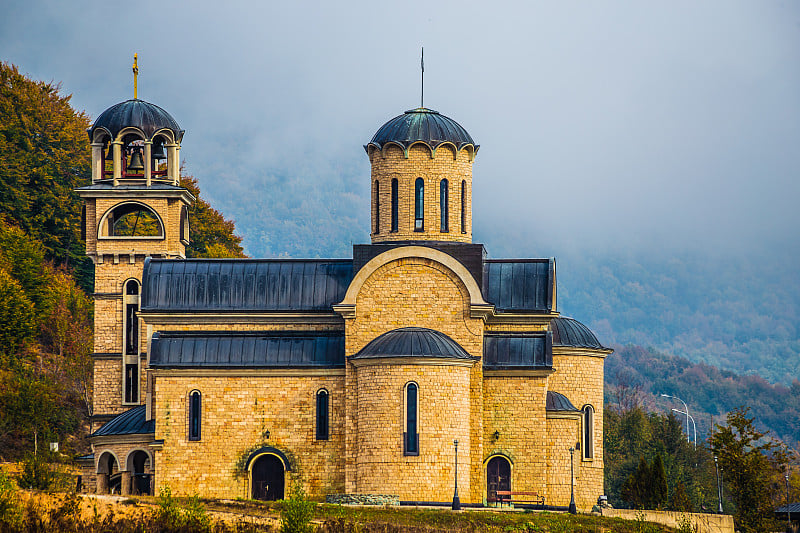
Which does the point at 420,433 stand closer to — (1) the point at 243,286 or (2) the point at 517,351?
(2) the point at 517,351

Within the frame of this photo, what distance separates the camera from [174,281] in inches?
1873

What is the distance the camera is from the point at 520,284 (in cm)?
4738

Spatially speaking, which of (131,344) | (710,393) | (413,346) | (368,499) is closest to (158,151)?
(131,344)

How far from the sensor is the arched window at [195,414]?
45656 mm

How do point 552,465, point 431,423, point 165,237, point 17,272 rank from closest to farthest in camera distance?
point 431,423, point 552,465, point 165,237, point 17,272

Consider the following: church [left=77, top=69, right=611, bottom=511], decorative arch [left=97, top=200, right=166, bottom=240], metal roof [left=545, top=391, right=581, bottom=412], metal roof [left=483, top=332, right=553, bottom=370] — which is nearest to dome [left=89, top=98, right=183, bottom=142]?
decorative arch [left=97, top=200, right=166, bottom=240]

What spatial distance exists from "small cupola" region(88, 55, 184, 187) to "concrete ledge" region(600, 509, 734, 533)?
830 inches

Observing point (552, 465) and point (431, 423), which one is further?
point (552, 465)

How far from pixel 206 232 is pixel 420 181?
117ft

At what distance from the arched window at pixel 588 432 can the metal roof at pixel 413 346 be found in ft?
23.6

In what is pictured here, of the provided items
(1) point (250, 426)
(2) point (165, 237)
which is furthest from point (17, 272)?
(1) point (250, 426)

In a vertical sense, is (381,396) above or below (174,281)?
below

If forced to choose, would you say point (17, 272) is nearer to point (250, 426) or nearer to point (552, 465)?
point (250, 426)

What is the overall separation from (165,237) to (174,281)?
426cm
